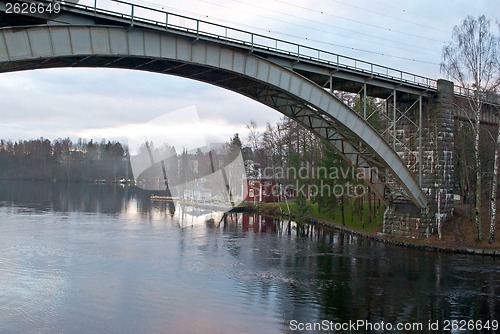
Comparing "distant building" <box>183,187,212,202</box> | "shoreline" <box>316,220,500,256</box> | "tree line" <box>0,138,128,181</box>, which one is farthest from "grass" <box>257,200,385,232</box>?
"tree line" <box>0,138,128,181</box>

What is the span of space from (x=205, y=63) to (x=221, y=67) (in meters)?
0.81

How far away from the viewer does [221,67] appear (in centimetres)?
2217

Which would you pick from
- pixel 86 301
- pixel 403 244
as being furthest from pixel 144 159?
pixel 86 301

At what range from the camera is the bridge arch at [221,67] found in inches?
647

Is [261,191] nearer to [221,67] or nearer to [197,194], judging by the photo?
[197,194]

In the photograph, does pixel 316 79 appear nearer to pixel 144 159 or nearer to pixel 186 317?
pixel 186 317

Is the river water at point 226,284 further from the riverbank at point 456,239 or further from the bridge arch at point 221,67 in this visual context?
the bridge arch at point 221,67

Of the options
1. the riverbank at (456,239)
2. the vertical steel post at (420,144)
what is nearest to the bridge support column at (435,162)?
the vertical steel post at (420,144)

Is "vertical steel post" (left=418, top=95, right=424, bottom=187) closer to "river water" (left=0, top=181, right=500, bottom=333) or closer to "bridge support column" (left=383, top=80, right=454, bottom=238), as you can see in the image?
"bridge support column" (left=383, top=80, right=454, bottom=238)

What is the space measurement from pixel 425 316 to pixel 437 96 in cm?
1921

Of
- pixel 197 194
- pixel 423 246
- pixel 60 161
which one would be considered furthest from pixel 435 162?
pixel 60 161

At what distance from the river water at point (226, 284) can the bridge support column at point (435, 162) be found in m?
2.67

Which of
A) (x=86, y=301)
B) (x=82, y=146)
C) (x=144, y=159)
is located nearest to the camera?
(x=86, y=301)

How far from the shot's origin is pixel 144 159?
408ft
